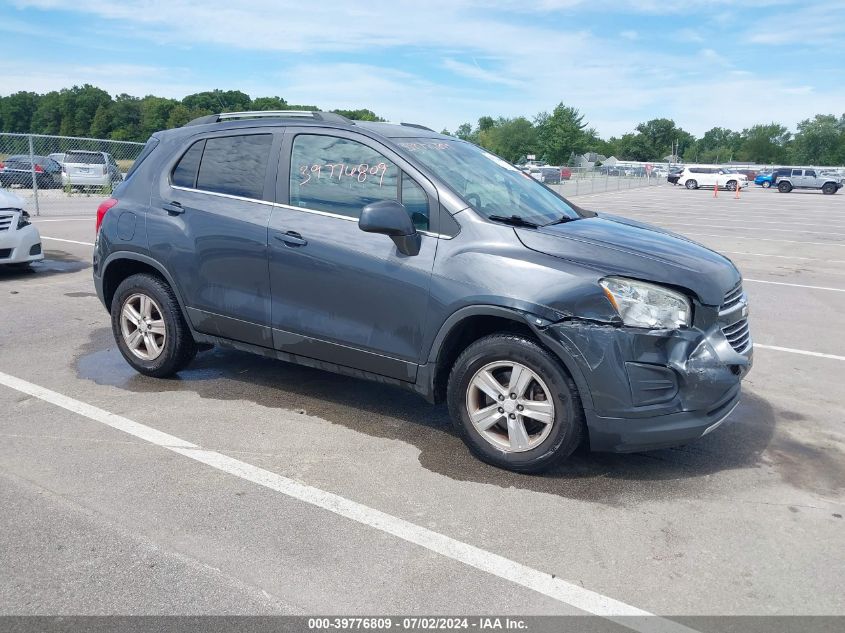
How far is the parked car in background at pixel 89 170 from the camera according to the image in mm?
22766

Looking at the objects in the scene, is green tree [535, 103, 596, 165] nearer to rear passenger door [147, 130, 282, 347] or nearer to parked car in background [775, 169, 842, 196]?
parked car in background [775, 169, 842, 196]

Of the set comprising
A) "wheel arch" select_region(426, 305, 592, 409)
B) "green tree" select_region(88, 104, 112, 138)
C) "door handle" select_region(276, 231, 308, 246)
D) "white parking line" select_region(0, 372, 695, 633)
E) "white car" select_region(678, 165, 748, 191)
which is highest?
"green tree" select_region(88, 104, 112, 138)

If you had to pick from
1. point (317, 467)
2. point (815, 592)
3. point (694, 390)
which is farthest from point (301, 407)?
point (815, 592)

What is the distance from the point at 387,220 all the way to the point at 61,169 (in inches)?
861

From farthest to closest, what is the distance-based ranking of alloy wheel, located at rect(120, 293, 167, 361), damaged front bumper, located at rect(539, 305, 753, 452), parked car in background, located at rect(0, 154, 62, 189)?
1. parked car in background, located at rect(0, 154, 62, 189)
2. alloy wheel, located at rect(120, 293, 167, 361)
3. damaged front bumper, located at rect(539, 305, 753, 452)

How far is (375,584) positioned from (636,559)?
3.74 feet

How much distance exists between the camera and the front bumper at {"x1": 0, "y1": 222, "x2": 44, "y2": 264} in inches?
365

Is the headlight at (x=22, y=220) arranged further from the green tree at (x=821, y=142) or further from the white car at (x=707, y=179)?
the green tree at (x=821, y=142)

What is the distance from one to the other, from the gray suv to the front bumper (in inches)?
180

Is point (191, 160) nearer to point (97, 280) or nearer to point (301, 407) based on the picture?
point (97, 280)

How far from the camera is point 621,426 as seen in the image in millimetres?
3816

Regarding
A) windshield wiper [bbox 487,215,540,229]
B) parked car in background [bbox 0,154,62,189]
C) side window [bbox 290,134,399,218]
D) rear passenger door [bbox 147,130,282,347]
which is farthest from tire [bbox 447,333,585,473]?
parked car in background [bbox 0,154,62,189]

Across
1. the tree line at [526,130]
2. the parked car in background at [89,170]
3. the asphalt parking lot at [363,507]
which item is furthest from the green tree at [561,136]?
→ the asphalt parking lot at [363,507]

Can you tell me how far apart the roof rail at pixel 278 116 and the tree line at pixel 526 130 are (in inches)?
1349
